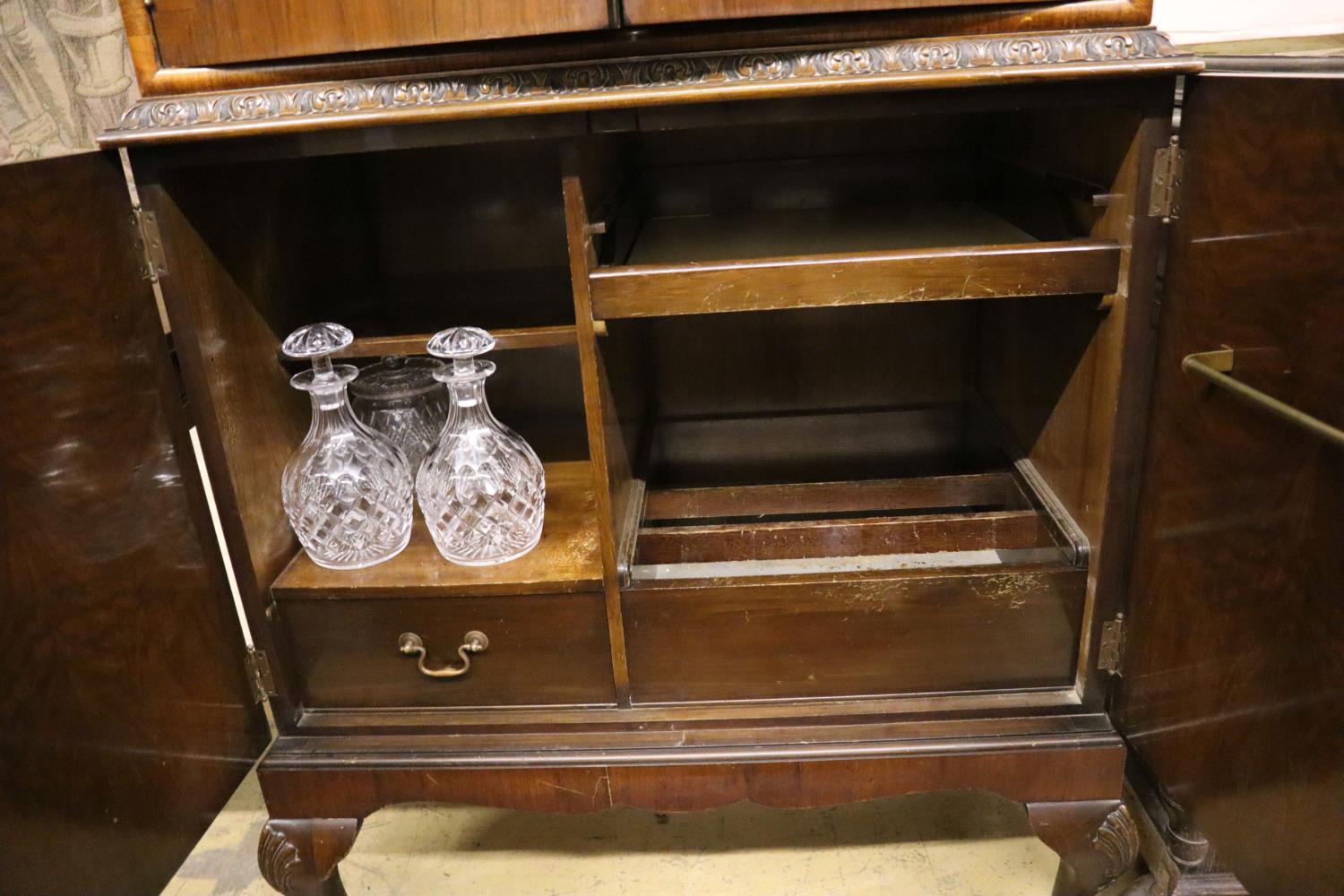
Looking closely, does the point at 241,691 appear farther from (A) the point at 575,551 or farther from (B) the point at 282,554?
(A) the point at 575,551

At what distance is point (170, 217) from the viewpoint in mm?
800

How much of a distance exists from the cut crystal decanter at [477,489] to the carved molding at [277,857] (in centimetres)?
33

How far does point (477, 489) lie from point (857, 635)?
15.8 inches

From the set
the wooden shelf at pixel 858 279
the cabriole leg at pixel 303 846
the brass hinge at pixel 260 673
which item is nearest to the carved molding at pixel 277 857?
the cabriole leg at pixel 303 846

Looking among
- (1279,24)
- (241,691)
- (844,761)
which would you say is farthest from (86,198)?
(1279,24)

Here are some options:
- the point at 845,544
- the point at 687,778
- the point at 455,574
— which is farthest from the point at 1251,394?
the point at 455,574

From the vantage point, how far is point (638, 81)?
2.40 ft

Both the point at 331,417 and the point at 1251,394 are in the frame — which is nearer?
the point at 1251,394

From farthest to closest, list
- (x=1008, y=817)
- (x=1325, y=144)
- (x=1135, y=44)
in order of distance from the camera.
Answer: (x=1008, y=817) < (x=1135, y=44) < (x=1325, y=144)

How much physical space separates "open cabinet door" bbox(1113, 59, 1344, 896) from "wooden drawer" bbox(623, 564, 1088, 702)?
0.32 ft

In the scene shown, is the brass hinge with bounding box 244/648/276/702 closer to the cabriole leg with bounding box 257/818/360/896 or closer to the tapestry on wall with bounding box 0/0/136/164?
the cabriole leg with bounding box 257/818/360/896

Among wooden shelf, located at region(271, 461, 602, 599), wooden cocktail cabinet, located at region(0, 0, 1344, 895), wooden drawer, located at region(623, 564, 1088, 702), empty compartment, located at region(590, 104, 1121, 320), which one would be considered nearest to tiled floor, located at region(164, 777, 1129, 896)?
wooden cocktail cabinet, located at region(0, 0, 1344, 895)

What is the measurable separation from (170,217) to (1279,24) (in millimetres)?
1146

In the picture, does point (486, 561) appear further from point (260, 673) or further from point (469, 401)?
point (260, 673)
